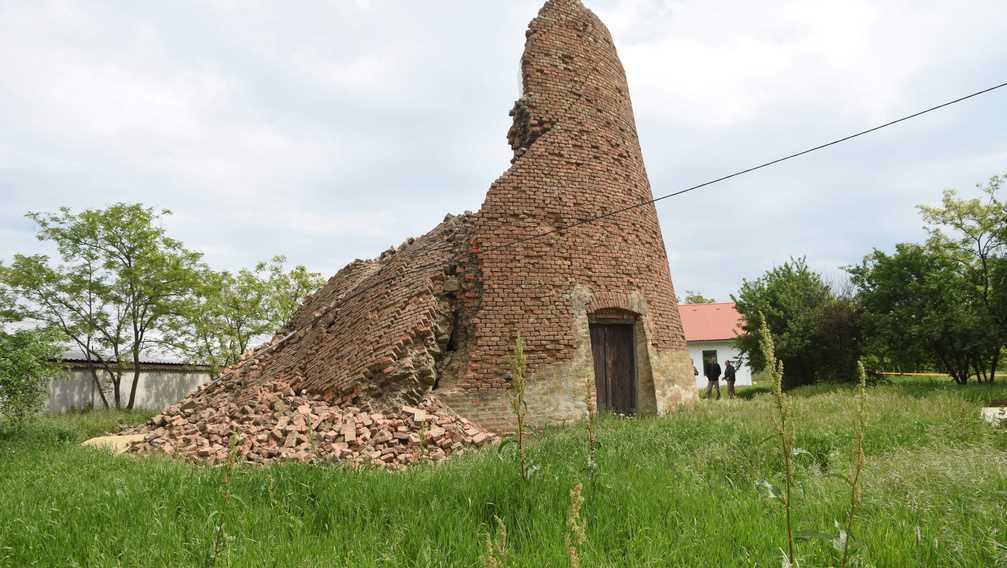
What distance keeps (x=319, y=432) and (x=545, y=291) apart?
4004mm

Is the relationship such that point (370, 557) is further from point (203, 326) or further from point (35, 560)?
point (203, 326)

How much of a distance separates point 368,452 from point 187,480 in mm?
2098

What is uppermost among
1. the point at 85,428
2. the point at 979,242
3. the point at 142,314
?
the point at 979,242

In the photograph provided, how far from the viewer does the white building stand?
2875cm

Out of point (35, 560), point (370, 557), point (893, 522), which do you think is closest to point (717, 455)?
point (893, 522)

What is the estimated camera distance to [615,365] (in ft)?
29.4

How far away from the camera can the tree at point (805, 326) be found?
1795 centimetres

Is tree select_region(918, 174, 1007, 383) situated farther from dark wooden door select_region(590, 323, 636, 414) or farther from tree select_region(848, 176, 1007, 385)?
dark wooden door select_region(590, 323, 636, 414)

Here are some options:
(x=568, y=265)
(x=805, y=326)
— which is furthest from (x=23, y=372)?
(x=805, y=326)

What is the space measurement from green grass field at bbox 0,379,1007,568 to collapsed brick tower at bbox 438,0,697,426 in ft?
8.66

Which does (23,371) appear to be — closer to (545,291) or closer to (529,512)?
(545,291)

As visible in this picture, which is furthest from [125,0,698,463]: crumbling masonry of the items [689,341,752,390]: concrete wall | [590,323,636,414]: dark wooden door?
[689,341,752,390]: concrete wall

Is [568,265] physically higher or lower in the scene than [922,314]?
higher

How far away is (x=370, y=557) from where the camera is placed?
118 inches
